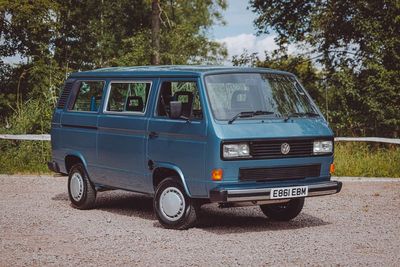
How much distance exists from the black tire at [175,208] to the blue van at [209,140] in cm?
1

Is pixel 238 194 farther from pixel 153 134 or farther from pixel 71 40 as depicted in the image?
pixel 71 40

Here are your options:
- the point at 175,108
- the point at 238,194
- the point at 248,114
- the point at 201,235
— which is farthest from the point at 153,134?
the point at 238,194

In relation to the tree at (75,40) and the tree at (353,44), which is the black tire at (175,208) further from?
the tree at (75,40)

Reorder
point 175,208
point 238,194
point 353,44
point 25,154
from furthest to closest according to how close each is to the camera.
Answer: point 353,44, point 25,154, point 175,208, point 238,194

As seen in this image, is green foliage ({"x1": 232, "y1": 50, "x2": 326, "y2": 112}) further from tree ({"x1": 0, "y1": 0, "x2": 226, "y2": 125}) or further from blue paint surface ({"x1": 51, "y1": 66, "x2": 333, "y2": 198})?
blue paint surface ({"x1": 51, "y1": 66, "x2": 333, "y2": 198})

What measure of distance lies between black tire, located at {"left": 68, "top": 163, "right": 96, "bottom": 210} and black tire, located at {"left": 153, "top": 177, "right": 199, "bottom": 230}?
208 cm

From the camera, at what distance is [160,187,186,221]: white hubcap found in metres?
10.2

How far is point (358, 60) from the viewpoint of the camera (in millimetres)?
28906

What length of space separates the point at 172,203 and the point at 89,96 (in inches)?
114

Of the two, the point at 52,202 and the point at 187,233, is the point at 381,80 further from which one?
the point at 187,233

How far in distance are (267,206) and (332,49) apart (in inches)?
803

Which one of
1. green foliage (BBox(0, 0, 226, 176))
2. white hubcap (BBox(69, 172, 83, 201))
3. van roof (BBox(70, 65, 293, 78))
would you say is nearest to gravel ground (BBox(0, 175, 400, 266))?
white hubcap (BBox(69, 172, 83, 201))

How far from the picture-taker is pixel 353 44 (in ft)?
98.6

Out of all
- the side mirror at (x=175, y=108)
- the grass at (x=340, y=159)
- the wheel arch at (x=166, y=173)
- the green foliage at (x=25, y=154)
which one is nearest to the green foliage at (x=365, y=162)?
the grass at (x=340, y=159)
